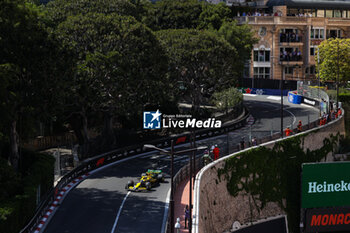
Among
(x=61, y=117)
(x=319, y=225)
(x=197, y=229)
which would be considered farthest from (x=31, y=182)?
(x=319, y=225)

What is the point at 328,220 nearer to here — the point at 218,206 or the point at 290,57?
the point at 218,206

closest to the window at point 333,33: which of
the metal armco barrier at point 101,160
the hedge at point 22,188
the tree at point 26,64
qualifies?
the metal armco barrier at point 101,160

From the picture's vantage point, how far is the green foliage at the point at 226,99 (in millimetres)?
72875

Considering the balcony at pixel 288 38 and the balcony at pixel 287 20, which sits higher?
the balcony at pixel 287 20

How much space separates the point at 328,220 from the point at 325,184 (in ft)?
12.1

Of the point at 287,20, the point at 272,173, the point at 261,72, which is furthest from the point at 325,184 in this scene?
Answer: the point at 287,20

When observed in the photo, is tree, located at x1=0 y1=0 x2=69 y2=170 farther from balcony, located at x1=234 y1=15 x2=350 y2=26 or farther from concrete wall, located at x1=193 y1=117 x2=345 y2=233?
balcony, located at x1=234 y1=15 x2=350 y2=26

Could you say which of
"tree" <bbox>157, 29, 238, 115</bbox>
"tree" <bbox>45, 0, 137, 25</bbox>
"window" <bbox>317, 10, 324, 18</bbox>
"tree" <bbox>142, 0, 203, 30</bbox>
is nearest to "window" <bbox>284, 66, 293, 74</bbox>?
"window" <bbox>317, 10, 324, 18</bbox>

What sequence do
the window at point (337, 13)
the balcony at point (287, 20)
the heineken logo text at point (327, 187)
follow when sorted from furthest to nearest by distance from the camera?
the window at point (337, 13) < the balcony at point (287, 20) < the heineken logo text at point (327, 187)

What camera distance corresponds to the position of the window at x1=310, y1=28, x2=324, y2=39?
107750mm

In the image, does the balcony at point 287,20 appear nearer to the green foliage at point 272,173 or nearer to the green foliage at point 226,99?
the green foliage at point 226,99

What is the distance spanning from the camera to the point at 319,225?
58781mm

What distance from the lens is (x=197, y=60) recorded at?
238ft

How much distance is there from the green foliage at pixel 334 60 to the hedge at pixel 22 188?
2144 inches
